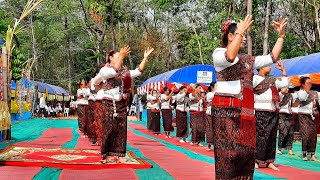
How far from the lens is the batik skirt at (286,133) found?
31.3ft

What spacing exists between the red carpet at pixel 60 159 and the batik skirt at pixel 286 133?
3.51 meters

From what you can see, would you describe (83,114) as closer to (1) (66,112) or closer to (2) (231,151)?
(2) (231,151)

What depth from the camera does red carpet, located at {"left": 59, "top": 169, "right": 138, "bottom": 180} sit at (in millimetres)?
5508

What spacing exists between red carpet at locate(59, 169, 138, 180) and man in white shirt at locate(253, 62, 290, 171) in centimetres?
179

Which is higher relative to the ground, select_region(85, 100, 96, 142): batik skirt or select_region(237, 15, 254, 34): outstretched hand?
select_region(237, 15, 254, 34): outstretched hand

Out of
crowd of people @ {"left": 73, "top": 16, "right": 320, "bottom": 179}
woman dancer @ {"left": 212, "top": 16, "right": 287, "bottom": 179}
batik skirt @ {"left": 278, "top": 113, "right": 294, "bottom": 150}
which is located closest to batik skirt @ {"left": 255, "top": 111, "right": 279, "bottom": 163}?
crowd of people @ {"left": 73, "top": 16, "right": 320, "bottom": 179}

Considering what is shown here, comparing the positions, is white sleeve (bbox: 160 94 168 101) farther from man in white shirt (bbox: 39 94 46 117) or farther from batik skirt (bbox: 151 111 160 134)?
man in white shirt (bbox: 39 94 46 117)

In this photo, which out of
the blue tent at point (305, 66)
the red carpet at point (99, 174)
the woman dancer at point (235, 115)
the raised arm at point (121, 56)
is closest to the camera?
the woman dancer at point (235, 115)

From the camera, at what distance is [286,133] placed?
31.2ft

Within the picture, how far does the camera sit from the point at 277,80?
6758 mm

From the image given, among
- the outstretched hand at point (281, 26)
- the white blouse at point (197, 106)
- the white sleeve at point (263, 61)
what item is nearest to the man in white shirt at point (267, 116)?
the outstretched hand at point (281, 26)

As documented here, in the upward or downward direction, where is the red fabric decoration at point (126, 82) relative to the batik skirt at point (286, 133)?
upward

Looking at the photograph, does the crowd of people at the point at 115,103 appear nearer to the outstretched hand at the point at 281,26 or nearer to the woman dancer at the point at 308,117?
the outstretched hand at the point at 281,26

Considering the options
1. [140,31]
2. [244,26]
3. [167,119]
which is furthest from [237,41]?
[140,31]
